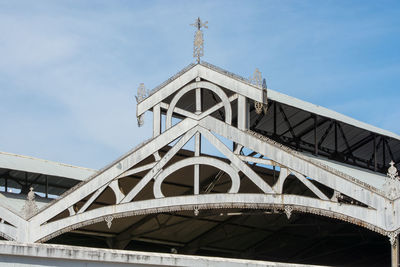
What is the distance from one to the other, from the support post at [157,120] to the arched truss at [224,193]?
0.34 m

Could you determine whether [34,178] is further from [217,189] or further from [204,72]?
[204,72]

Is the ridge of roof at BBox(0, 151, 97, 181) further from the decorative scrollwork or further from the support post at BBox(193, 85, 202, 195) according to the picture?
the decorative scrollwork

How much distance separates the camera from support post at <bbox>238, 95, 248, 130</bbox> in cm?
3809

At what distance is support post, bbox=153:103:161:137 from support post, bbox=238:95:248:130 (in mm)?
4750

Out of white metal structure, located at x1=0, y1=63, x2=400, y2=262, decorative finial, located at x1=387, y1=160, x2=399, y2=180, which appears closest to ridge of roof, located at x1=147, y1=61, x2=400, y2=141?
white metal structure, located at x1=0, y1=63, x2=400, y2=262

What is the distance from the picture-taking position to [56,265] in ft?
64.0

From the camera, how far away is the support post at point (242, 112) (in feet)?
125

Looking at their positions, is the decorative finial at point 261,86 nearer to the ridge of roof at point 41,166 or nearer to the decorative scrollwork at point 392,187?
the decorative scrollwork at point 392,187

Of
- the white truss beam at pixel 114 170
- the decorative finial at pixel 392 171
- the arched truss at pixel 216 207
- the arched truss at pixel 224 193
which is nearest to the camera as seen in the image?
the decorative finial at pixel 392 171

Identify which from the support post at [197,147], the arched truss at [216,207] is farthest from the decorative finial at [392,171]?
the support post at [197,147]

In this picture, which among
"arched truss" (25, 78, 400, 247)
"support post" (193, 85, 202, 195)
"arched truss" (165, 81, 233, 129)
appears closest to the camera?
"arched truss" (25, 78, 400, 247)

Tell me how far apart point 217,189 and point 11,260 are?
28.3 m

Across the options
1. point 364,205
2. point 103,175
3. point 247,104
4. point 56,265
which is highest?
point 247,104

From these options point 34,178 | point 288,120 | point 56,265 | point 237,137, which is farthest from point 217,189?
point 56,265
